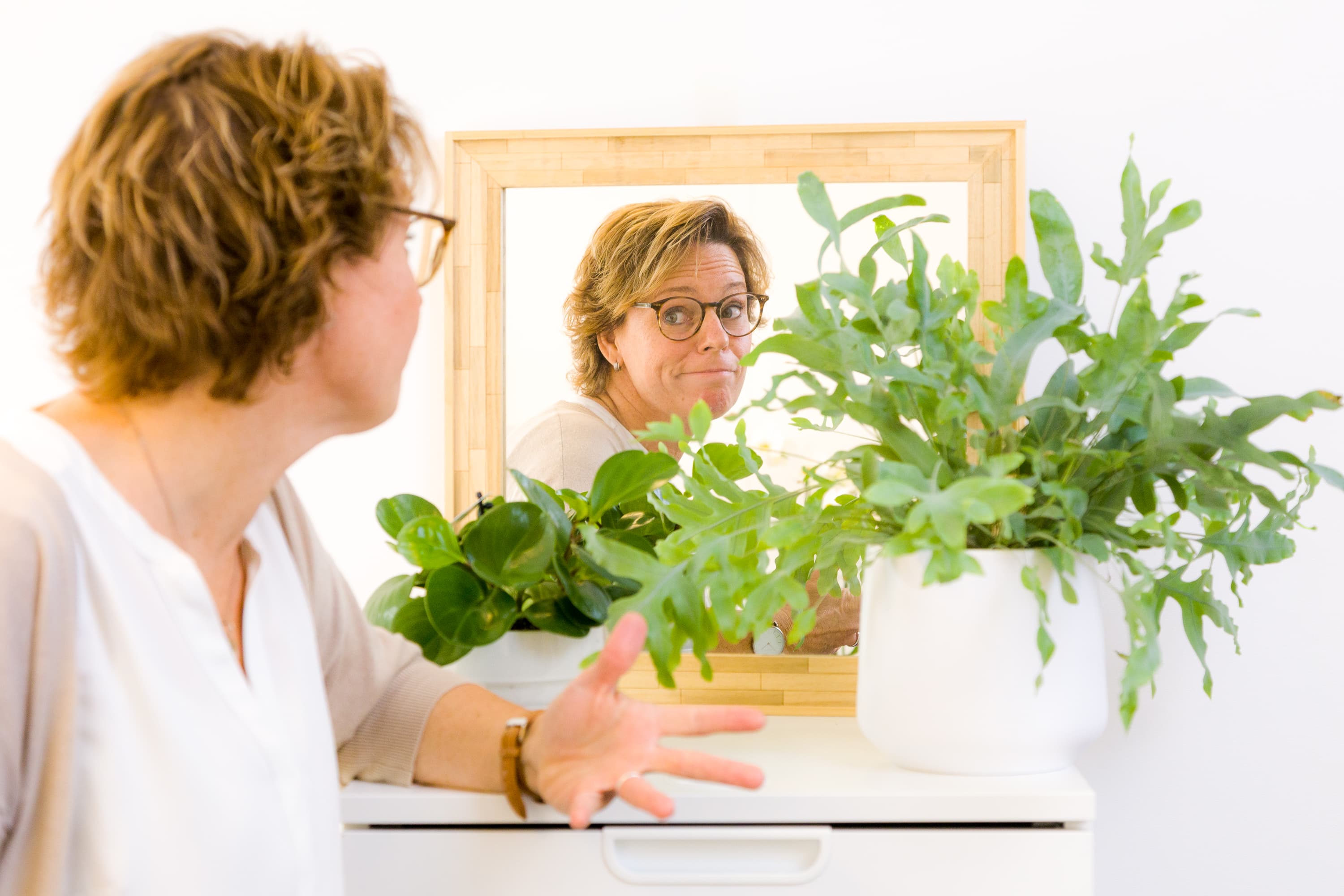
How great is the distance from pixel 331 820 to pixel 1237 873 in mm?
1052

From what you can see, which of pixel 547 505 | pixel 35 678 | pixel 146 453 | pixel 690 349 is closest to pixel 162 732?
pixel 35 678

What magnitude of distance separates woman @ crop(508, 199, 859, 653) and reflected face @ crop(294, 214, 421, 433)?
0.44 m

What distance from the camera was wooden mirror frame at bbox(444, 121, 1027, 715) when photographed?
1.20 m

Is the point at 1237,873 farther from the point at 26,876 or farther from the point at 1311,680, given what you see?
the point at 26,876

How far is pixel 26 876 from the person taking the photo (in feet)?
2.11

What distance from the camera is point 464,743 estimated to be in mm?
896

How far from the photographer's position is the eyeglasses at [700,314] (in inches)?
47.9

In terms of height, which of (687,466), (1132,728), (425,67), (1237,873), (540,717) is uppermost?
(425,67)

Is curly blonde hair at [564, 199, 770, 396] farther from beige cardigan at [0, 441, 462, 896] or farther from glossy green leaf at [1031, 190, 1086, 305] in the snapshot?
beige cardigan at [0, 441, 462, 896]

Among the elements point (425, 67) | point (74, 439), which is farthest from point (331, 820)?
point (425, 67)

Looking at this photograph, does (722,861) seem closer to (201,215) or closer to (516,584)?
(516,584)

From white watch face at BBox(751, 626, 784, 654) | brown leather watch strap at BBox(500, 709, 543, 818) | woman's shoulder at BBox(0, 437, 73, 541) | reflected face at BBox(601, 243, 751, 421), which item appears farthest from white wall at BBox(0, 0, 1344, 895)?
woman's shoulder at BBox(0, 437, 73, 541)

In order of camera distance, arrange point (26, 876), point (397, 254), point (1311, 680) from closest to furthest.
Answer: point (26, 876)
point (397, 254)
point (1311, 680)

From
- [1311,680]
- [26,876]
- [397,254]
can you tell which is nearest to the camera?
[26,876]
